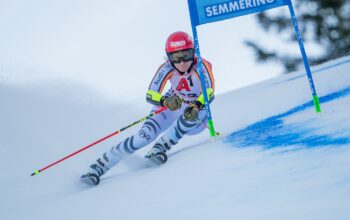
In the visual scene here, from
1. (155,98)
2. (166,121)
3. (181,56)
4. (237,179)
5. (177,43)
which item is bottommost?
(237,179)

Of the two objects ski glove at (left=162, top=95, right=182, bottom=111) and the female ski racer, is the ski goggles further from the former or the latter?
ski glove at (left=162, top=95, right=182, bottom=111)

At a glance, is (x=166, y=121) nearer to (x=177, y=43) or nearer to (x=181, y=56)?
(x=181, y=56)

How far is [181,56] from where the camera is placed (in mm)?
3867

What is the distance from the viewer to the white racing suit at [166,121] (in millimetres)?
3502

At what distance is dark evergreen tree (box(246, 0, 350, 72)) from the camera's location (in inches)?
587

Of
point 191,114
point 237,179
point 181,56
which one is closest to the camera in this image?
point 237,179

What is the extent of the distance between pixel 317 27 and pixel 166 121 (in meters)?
13.1

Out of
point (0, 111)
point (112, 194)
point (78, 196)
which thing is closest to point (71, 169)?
point (78, 196)

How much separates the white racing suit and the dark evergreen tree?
39.2ft

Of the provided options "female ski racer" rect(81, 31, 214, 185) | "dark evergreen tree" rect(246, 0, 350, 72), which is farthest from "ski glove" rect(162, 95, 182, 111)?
"dark evergreen tree" rect(246, 0, 350, 72)

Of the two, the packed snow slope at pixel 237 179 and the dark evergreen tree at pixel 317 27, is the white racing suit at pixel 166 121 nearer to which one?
the packed snow slope at pixel 237 179

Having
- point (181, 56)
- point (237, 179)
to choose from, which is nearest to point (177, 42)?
point (181, 56)

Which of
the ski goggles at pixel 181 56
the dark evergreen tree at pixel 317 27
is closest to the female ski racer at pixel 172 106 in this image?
the ski goggles at pixel 181 56

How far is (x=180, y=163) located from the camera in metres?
3.04
